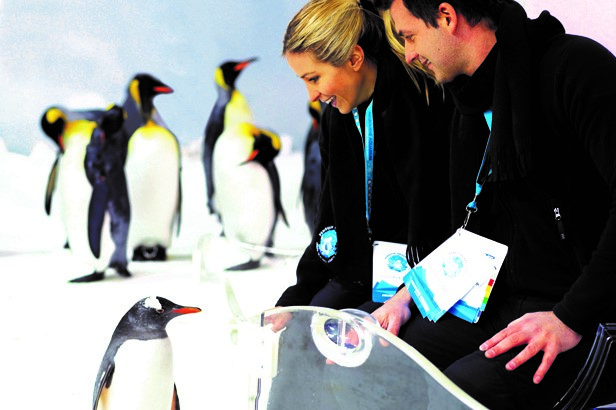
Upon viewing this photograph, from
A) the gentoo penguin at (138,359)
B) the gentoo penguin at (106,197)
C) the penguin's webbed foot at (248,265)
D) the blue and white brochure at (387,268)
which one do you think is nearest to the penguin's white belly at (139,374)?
the gentoo penguin at (138,359)

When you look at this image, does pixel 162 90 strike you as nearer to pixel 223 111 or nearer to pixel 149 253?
pixel 223 111

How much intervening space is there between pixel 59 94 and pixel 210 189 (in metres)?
0.95

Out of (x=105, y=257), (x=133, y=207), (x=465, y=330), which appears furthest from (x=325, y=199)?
(x=133, y=207)

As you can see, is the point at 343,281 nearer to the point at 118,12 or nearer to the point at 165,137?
the point at 165,137

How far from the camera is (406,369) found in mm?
709

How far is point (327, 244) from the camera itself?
1.54m

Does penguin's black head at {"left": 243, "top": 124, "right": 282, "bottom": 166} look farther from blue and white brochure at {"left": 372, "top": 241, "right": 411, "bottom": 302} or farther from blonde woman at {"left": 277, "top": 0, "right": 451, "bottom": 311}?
blue and white brochure at {"left": 372, "top": 241, "right": 411, "bottom": 302}

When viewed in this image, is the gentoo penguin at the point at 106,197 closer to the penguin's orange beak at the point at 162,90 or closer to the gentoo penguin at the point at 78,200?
the gentoo penguin at the point at 78,200

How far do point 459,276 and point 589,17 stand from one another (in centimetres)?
180

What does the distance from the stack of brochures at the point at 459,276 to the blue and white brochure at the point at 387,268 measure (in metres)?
0.19

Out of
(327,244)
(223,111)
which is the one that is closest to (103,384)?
(327,244)

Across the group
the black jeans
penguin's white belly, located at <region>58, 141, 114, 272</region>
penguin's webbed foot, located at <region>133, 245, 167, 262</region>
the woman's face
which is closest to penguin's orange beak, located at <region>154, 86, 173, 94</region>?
penguin's white belly, located at <region>58, 141, 114, 272</region>

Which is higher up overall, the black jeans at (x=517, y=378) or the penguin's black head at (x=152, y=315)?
the black jeans at (x=517, y=378)

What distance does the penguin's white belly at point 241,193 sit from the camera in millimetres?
4113
